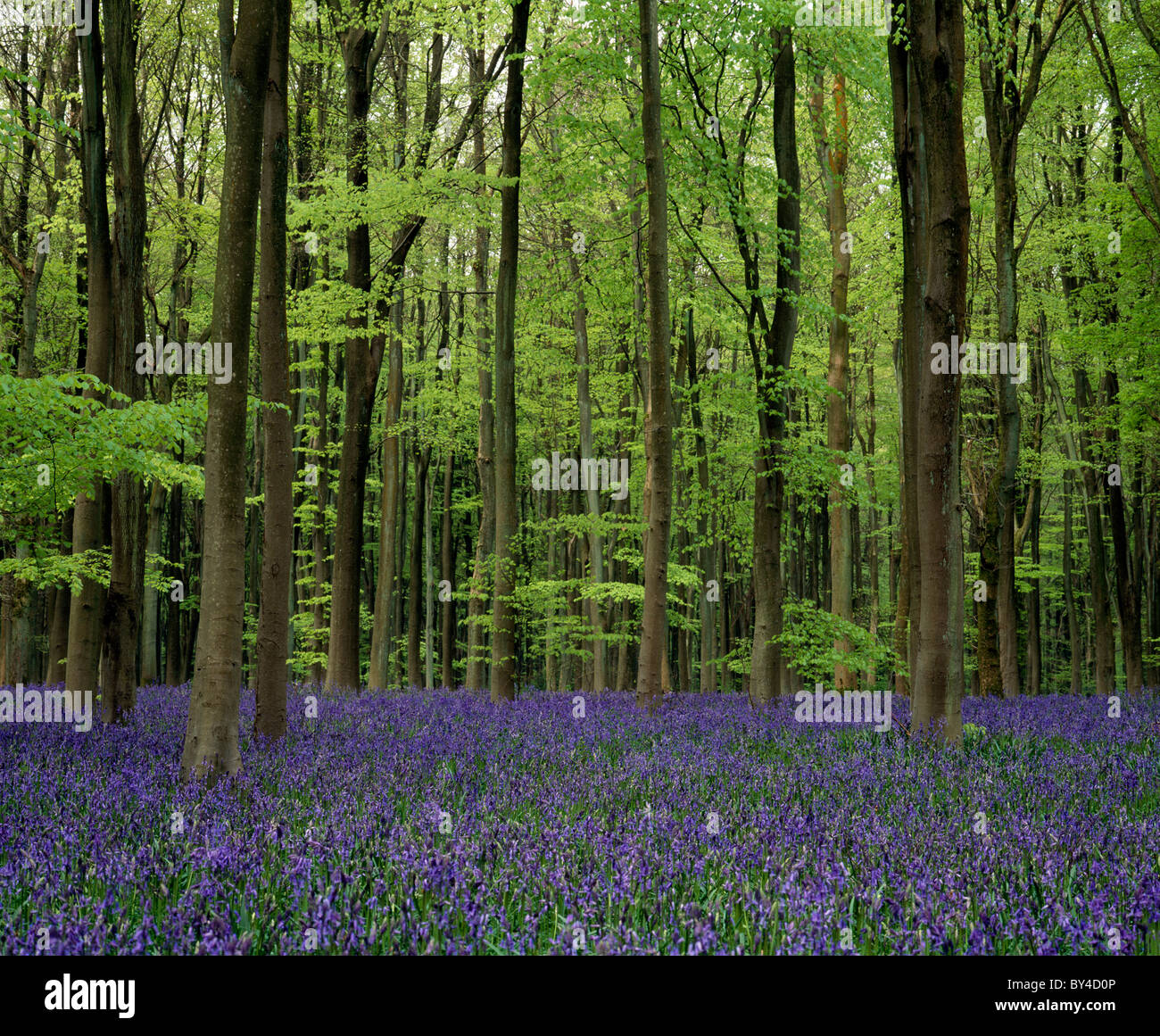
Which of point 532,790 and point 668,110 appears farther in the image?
point 668,110

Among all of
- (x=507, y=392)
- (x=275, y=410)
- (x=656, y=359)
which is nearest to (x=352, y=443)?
(x=507, y=392)

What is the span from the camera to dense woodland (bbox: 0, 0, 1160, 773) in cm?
730

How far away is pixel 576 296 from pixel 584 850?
47.1 ft

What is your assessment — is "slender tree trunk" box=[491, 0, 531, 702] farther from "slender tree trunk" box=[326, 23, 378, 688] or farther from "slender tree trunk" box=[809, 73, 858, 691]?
"slender tree trunk" box=[809, 73, 858, 691]

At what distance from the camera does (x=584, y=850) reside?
3.95m

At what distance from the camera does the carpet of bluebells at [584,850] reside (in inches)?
114

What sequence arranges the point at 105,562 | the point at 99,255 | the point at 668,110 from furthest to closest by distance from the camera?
the point at 668,110 → the point at 105,562 → the point at 99,255

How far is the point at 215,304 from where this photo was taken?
6.08m

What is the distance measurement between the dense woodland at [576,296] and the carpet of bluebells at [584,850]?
42.7 inches

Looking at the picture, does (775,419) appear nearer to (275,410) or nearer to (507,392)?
(507,392)

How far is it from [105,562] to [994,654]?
13334 mm

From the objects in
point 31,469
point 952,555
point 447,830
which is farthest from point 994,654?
point 31,469
